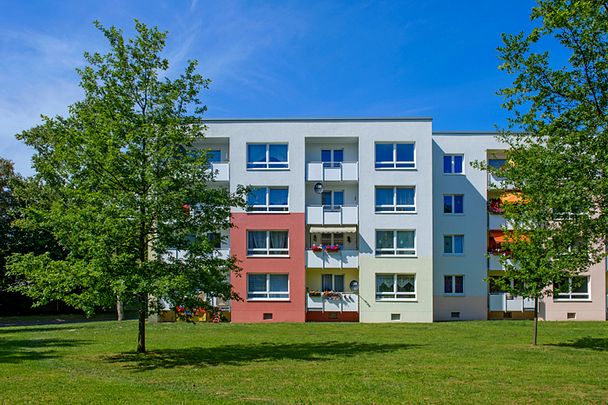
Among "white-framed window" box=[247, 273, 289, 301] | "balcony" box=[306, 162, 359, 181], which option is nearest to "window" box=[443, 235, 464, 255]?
"balcony" box=[306, 162, 359, 181]

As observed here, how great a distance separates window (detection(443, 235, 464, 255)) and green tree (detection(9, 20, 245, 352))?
24.2 meters

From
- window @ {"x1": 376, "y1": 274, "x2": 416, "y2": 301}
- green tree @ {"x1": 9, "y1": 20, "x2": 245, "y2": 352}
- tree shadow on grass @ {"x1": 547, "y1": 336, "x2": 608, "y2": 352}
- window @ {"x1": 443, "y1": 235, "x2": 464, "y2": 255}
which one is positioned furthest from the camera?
window @ {"x1": 443, "y1": 235, "x2": 464, "y2": 255}

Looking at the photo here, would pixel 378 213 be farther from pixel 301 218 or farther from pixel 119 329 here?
pixel 119 329

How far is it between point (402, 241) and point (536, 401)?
27166 mm

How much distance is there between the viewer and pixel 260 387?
13.7m

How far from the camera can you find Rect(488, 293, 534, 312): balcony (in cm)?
3988

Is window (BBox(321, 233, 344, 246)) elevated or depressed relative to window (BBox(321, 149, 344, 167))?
depressed

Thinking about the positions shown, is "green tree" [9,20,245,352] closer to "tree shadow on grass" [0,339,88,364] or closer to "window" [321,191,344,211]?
"tree shadow on grass" [0,339,88,364]

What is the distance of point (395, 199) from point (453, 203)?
454 cm

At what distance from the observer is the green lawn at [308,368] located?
1280 cm

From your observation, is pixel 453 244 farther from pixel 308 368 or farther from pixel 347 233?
pixel 308 368

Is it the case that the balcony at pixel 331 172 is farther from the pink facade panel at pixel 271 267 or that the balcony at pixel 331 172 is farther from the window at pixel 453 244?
the window at pixel 453 244

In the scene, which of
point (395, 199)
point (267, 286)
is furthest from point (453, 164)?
point (267, 286)

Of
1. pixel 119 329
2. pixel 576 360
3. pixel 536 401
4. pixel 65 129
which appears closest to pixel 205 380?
pixel 536 401
